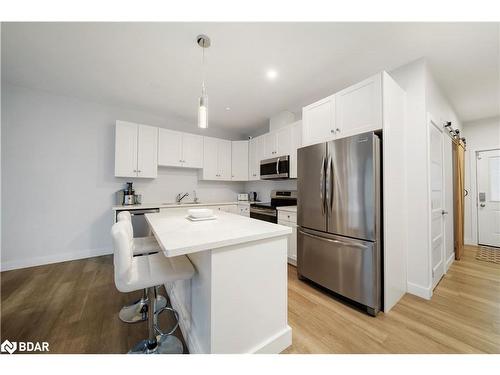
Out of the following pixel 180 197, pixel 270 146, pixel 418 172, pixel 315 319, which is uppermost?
pixel 270 146

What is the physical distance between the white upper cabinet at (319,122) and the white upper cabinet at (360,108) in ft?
0.22

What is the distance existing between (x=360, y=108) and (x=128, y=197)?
3641mm

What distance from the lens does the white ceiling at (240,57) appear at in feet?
5.60

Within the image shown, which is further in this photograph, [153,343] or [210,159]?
[210,159]

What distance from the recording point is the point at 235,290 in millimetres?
1175

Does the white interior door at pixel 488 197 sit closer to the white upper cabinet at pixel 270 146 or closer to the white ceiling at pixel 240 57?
the white ceiling at pixel 240 57

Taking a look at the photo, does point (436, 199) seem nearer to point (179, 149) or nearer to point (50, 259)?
point (179, 149)

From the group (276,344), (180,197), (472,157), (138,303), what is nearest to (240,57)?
(276,344)

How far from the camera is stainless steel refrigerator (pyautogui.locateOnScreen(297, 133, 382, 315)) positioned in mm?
1737

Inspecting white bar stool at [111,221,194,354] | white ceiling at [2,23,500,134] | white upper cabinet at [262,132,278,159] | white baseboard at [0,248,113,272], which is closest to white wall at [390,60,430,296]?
white ceiling at [2,23,500,134]

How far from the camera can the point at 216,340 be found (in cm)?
112

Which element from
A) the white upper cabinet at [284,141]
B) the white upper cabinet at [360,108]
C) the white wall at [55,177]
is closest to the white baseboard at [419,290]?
the white upper cabinet at [360,108]

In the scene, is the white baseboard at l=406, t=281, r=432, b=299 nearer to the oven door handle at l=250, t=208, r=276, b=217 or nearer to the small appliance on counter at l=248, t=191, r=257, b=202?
the oven door handle at l=250, t=208, r=276, b=217
